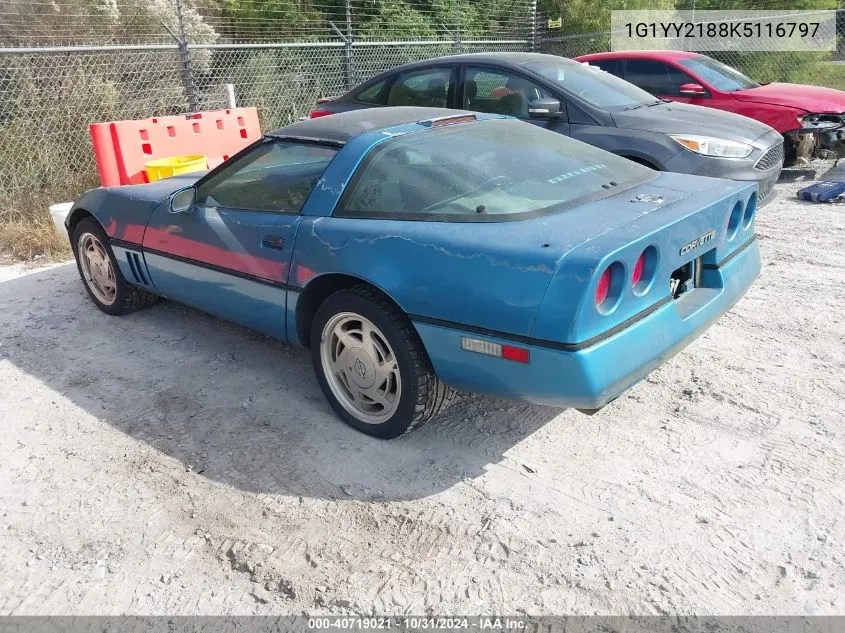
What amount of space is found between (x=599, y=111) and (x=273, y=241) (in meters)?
3.76

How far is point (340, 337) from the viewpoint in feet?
11.3

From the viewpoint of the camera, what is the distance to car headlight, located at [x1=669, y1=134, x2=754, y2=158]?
240 inches

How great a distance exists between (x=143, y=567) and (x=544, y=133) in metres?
2.83

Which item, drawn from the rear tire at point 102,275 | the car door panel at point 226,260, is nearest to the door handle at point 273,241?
the car door panel at point 226,260

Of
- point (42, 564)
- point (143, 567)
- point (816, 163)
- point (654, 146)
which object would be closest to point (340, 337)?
point (143, 567)

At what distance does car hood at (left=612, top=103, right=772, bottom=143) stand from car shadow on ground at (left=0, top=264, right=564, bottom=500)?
3.50 meters

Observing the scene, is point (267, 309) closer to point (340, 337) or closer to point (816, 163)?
point (340, 337)

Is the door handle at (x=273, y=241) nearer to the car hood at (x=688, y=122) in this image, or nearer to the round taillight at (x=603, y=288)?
the round taillight at (x=603, y=288)

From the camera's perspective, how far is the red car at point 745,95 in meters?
7.95

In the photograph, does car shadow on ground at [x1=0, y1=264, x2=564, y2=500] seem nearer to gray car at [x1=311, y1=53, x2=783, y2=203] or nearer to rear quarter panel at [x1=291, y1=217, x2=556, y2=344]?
rear quarter panel at [x1=291, y1=217, x2=556, y2=344]

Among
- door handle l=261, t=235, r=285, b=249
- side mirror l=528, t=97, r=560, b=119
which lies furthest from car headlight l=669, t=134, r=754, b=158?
door handle l=261, t=235, r=285, b=249

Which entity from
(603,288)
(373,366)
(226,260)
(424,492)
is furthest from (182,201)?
(603,288)

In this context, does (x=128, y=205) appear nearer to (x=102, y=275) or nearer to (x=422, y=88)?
(x=102, y=275)

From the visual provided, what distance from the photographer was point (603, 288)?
2723 mm
